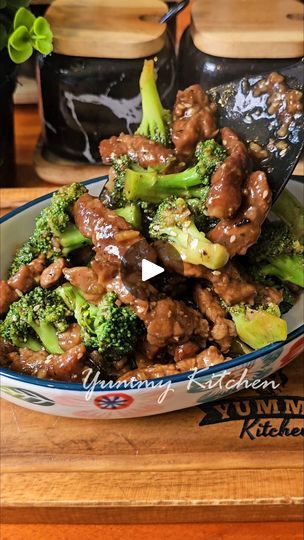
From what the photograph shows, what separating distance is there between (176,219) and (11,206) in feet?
2.26

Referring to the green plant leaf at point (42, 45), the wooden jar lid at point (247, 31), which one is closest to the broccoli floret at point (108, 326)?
the green plant leaf at point (42, 45)

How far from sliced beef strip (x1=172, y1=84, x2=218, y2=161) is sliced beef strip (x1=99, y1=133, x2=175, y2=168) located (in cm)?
3

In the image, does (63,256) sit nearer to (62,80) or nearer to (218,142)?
(218,142)

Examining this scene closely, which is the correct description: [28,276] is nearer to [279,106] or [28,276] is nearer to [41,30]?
[279,106]

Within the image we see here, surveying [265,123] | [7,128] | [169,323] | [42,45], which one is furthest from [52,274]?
[7,128]

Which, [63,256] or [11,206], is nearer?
[63,256]

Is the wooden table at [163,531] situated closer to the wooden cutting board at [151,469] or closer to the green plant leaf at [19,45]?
the wooden cutting board at [151,469]

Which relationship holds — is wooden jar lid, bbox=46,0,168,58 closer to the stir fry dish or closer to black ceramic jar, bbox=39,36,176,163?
black ceramic jar, bbox=39,36,176,163

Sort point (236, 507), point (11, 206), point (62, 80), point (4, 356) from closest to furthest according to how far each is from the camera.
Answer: point (236, 507), point (4, 356), point (11, 206), point (62, 80)

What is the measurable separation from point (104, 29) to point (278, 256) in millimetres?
955

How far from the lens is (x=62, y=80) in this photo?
186 cm

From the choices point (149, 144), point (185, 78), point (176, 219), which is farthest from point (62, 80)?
point (176, 219)

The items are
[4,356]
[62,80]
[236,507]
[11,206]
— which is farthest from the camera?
[62,80]

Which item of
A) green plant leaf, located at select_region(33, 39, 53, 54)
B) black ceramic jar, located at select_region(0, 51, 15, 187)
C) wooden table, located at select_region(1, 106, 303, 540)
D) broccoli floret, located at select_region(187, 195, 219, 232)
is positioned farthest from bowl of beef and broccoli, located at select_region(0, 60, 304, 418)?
black ceramic jar, located at select_region(0, 51, 15, 187)
